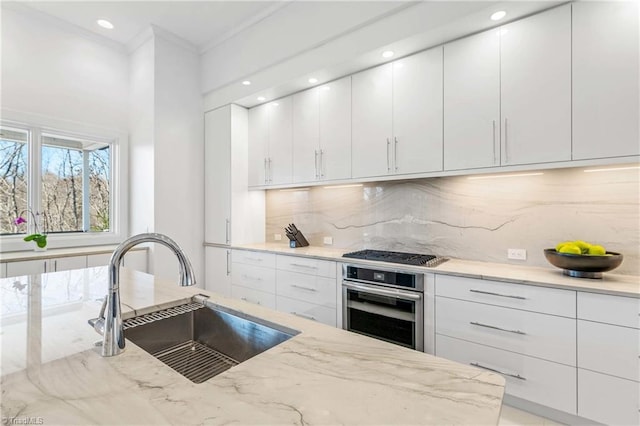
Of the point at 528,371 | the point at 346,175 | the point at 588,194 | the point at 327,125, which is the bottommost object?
the point at 528,371

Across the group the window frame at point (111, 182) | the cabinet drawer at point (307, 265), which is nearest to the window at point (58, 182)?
the window frame at point (111, 182)

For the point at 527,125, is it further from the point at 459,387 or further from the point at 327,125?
the point at 459,387

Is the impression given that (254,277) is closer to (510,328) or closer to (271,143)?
(271,143)

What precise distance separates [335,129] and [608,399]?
2509mm

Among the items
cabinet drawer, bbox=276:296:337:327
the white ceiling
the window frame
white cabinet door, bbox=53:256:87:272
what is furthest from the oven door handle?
the window frame

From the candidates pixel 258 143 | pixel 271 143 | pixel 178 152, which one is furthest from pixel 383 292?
pixel 178 152

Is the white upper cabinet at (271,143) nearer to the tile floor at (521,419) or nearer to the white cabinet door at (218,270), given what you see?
the white cabinet door at (218,270)

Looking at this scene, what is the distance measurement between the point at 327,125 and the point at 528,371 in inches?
92.9

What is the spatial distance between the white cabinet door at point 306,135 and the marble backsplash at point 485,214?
0.35 m

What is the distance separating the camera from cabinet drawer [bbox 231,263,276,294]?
2.96m

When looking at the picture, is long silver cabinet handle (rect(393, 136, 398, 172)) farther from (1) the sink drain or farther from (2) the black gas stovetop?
(1) the sink drain

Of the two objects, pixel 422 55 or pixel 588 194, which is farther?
pixel 422 55

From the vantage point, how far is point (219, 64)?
342cm

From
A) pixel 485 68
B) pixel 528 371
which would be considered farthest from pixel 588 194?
pixel 528 371
